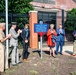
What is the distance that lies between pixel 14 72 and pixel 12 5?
779cm

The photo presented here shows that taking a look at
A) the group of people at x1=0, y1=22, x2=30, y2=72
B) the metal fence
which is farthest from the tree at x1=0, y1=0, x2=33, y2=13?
the group of people at x1=0, y1=22, x2=30, y2=72

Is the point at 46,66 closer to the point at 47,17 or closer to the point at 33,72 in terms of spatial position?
the point at 33,72

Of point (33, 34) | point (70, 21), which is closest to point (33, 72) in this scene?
point (33, 34)

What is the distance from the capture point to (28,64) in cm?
1148

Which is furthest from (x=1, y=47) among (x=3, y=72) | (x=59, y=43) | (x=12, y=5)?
(x=12, y=5)

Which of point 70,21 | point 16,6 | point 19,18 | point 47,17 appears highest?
point 16,6

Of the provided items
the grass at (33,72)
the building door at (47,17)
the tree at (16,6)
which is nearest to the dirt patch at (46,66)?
the grass at (33,72)

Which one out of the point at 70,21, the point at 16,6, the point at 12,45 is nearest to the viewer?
the point at 12,45

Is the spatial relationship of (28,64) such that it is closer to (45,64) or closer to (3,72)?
(45,64)

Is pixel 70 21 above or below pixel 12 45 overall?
above

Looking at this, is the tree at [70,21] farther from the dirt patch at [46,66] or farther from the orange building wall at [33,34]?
the dirt patch at [46,66]

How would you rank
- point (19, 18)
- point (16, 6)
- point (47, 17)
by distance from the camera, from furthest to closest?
point (47, 17) → point (19, 18) → point (16, 6)

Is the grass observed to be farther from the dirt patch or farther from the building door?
the building door

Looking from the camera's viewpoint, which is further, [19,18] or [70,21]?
[70,21]
